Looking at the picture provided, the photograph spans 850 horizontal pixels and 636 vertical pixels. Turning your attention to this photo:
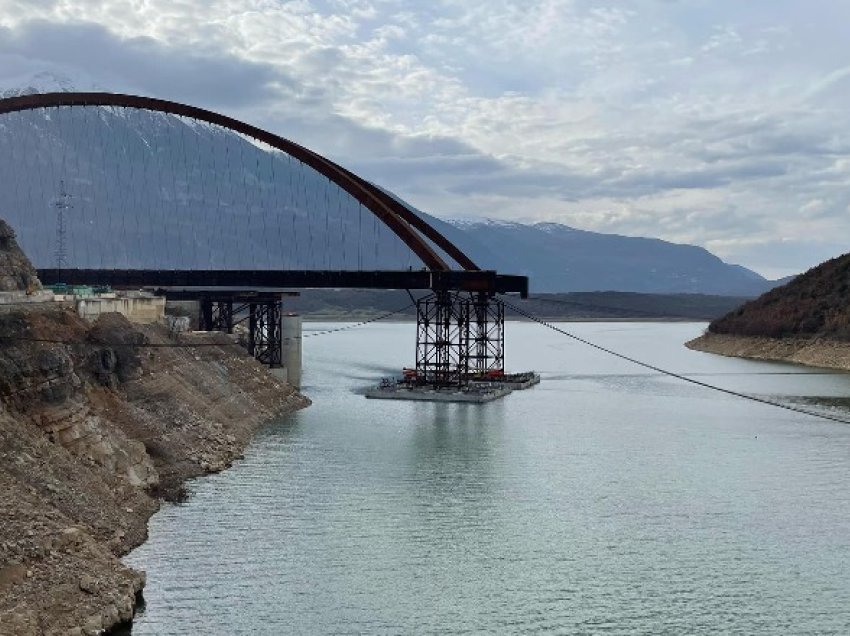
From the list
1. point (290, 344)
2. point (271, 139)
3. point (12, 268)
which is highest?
point (271, 139)

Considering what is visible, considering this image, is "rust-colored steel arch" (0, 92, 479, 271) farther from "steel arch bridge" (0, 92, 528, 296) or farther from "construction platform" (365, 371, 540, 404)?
"construction platform" (365, 371, 540, 404)

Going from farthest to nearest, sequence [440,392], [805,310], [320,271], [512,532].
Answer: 1. [805,310]
2. [320,271]
3. [440,392]
4. [512,532]

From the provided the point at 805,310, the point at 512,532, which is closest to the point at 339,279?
the point at 512,532

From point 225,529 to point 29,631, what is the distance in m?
14.0

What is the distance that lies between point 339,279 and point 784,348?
8385cm

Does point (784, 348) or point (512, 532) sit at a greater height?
point (784, 348)

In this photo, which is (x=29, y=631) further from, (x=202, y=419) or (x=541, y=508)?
(x=202, y=419)

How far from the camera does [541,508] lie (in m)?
42.5

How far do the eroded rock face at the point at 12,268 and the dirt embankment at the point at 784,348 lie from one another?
10323 centimetres

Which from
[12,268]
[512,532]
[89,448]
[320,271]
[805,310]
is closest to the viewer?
[512,532]

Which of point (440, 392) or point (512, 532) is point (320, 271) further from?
point (512, 532)

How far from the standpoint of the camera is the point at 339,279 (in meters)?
97.4

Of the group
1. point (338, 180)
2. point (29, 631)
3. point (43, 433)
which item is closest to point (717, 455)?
point (43, 433)

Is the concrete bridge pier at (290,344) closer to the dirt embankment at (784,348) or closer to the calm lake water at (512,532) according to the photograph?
the calm lake water at (512,532)
